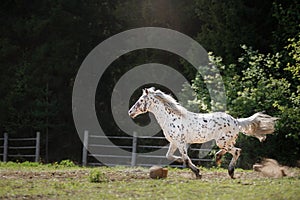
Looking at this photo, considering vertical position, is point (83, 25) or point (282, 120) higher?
point (83, 25)

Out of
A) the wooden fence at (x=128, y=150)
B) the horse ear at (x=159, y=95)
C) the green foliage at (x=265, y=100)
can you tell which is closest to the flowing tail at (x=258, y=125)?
the horse ear at (x=159, y=95)

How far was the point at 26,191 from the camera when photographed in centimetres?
795

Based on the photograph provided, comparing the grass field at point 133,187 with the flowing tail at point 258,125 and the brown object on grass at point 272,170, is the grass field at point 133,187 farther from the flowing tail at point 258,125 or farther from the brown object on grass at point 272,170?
the flowing tail at point 258,125

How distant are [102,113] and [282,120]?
9857 millimetres

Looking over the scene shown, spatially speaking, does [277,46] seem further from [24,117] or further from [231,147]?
[24,117]

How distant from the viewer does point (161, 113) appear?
407 inches

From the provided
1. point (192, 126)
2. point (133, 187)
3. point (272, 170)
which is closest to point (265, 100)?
point (272, 170)

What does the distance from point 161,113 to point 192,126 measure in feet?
2.21

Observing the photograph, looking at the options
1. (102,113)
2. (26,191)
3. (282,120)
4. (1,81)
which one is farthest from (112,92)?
(26,191)

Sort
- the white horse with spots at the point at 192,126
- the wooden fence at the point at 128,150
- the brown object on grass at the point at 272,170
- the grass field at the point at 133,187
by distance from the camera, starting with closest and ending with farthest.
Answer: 1. the grass field at the point at 133,187
2. the white horse with spots at the point at 192,126
3. the brown object on grass at the point at 272,170
4. the wooden fence at the point at 128,150

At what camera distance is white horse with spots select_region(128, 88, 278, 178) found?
10.1 metres

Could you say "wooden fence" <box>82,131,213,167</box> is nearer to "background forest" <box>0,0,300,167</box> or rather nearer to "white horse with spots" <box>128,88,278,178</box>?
"background forest" <box>0,0,300,167</box>

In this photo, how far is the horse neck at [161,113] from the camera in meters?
10.3

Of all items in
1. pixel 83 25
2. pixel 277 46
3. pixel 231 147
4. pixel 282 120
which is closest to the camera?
pixel 231 147
